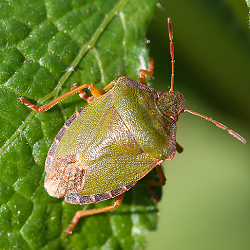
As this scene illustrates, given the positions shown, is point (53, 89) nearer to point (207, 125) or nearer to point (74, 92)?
point (74, 92)

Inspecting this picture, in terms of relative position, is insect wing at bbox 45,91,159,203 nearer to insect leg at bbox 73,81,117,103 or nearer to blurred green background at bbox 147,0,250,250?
insect leg at bbox 73,81,117,103

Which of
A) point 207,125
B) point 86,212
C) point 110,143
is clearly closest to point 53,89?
point 110,143

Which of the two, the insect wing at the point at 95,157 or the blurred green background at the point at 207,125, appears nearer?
the insect wing at the point at 95,157

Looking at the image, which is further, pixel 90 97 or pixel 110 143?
pixel 90 97

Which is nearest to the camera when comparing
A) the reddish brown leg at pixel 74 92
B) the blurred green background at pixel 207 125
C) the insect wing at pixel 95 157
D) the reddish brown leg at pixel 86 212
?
the insect wing at pixel 95 157

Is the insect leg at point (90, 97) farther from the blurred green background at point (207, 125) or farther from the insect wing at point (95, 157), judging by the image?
the blurred green background at point (207, 125)

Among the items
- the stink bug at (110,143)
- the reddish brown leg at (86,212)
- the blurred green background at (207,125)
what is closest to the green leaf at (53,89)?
the reddish brown leg at (86,212)

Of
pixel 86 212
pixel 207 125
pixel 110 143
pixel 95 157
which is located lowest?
pixel 86 212
